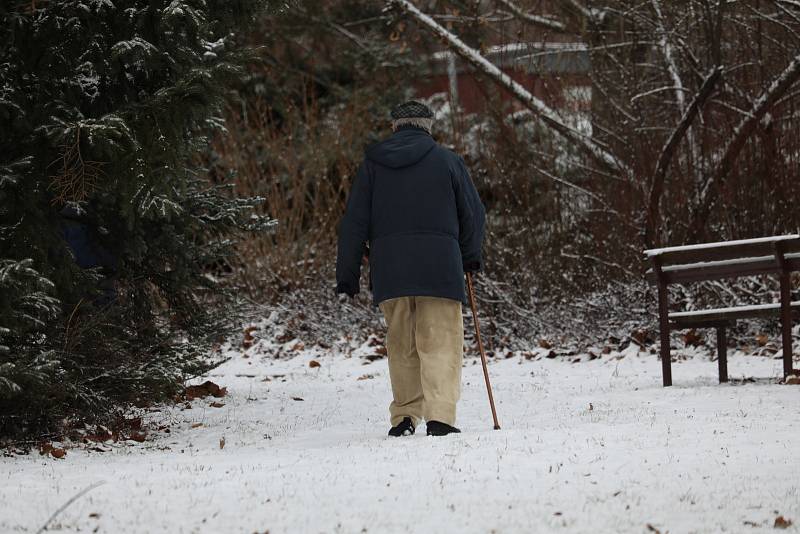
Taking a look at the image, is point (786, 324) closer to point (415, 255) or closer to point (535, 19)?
point (415, 255)

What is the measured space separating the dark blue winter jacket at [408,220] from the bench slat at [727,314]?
292 centimetres

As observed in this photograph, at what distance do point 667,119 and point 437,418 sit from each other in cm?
874

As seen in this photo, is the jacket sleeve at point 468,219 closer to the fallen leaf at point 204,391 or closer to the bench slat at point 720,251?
the bench slat at point 720,251

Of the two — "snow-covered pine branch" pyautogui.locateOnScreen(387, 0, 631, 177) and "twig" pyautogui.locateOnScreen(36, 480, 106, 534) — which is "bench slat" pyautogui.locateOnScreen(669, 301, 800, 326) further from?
"twig" pyautogui.locateOnScreen(36, 480, 106, 534)

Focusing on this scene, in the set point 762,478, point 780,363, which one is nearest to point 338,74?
point 780,363

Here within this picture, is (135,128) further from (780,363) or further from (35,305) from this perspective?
(780,363)

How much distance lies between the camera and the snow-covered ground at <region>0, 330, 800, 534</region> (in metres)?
4.86

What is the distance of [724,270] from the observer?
371 inches

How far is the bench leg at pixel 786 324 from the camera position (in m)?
9.11

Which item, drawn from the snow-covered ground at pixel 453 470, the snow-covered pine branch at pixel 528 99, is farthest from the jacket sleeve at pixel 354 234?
the snow-covered pine branch at pixel 528 99

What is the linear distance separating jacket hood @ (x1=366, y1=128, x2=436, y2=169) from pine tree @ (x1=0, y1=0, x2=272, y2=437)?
0.96 meters

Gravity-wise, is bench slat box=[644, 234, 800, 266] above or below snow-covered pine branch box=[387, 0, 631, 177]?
below

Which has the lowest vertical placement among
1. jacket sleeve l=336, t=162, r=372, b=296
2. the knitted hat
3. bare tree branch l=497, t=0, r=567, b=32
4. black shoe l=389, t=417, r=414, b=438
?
black shoe l=389, t=417, r=414, b=438

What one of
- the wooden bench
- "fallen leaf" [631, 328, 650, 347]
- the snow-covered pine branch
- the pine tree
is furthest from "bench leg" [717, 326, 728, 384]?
the snow-covered pine branch
